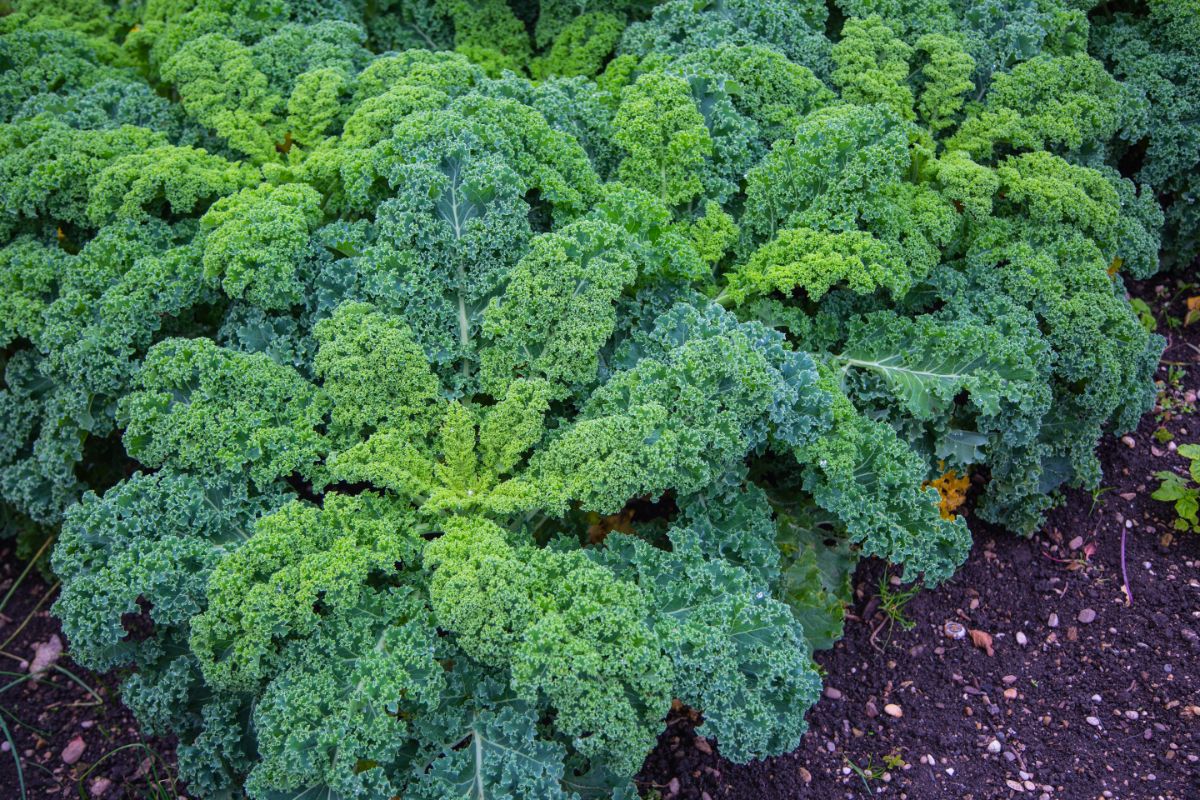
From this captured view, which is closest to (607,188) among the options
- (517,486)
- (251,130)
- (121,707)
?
(517,486)

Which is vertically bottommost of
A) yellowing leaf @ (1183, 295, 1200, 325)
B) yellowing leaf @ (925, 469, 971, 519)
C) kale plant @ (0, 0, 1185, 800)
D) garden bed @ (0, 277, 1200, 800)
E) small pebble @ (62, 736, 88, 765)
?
small pebble @ (62, 736, 88, 765)

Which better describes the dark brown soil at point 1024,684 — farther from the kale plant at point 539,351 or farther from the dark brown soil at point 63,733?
the dark brown soil at point 63,733

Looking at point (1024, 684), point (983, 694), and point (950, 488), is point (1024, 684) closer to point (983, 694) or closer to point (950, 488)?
point (983, 694)

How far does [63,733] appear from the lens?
439cm

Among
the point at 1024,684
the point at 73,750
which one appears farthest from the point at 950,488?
the point at 73,750

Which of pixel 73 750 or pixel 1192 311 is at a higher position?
pixel 1192 311

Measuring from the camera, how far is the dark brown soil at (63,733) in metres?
4.18

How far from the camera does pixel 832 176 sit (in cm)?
429

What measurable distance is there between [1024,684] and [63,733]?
4240 mm

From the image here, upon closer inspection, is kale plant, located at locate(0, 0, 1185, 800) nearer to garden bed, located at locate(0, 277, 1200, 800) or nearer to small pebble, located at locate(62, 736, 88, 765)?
garden bed, located at locate(0, 277, 1200, 800)

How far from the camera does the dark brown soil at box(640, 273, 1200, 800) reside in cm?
390

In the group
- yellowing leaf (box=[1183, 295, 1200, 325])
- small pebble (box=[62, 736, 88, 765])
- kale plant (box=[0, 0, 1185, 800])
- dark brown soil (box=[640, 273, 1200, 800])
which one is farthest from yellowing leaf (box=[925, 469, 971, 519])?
small pebble (box=[62, 736, 88, 765])

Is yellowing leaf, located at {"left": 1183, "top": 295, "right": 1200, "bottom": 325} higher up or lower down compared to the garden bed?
higher up

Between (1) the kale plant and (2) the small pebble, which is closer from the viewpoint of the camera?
(1) the kale plant
